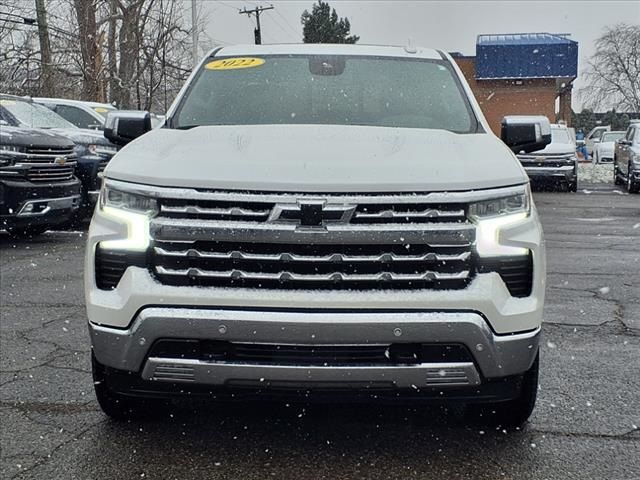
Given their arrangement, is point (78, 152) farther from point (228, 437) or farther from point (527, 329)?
point (527, 329)

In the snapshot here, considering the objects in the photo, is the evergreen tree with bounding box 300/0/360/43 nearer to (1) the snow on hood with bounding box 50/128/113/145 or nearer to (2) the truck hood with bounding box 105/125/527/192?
(1) the snow on hood with bounding box 50/128/113/145

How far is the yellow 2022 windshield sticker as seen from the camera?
484 cm

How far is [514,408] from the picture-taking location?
355 centimetres

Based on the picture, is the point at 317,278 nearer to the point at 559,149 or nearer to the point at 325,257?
the point at 325,257

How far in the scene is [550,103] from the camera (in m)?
38.6

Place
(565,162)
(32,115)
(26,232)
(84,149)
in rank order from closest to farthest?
(26,232) → (84,149) → (32,115) → (565,162)

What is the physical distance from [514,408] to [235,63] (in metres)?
2.66

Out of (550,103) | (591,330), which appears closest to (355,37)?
(550,103)

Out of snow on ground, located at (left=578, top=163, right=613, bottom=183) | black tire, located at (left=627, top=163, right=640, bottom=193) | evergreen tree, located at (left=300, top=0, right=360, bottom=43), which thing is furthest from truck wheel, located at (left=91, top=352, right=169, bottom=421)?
evergreen tree, located at (left=300, top=0, right=360, bottom=43)

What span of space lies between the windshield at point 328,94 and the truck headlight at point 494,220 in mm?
1129

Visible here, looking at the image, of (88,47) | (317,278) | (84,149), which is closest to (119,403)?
(317,278)

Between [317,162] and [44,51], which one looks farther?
[44,51]

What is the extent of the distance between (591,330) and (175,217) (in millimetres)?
3581

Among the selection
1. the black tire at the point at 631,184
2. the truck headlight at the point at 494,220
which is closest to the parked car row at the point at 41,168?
the truck headlight at the point at 494,220
